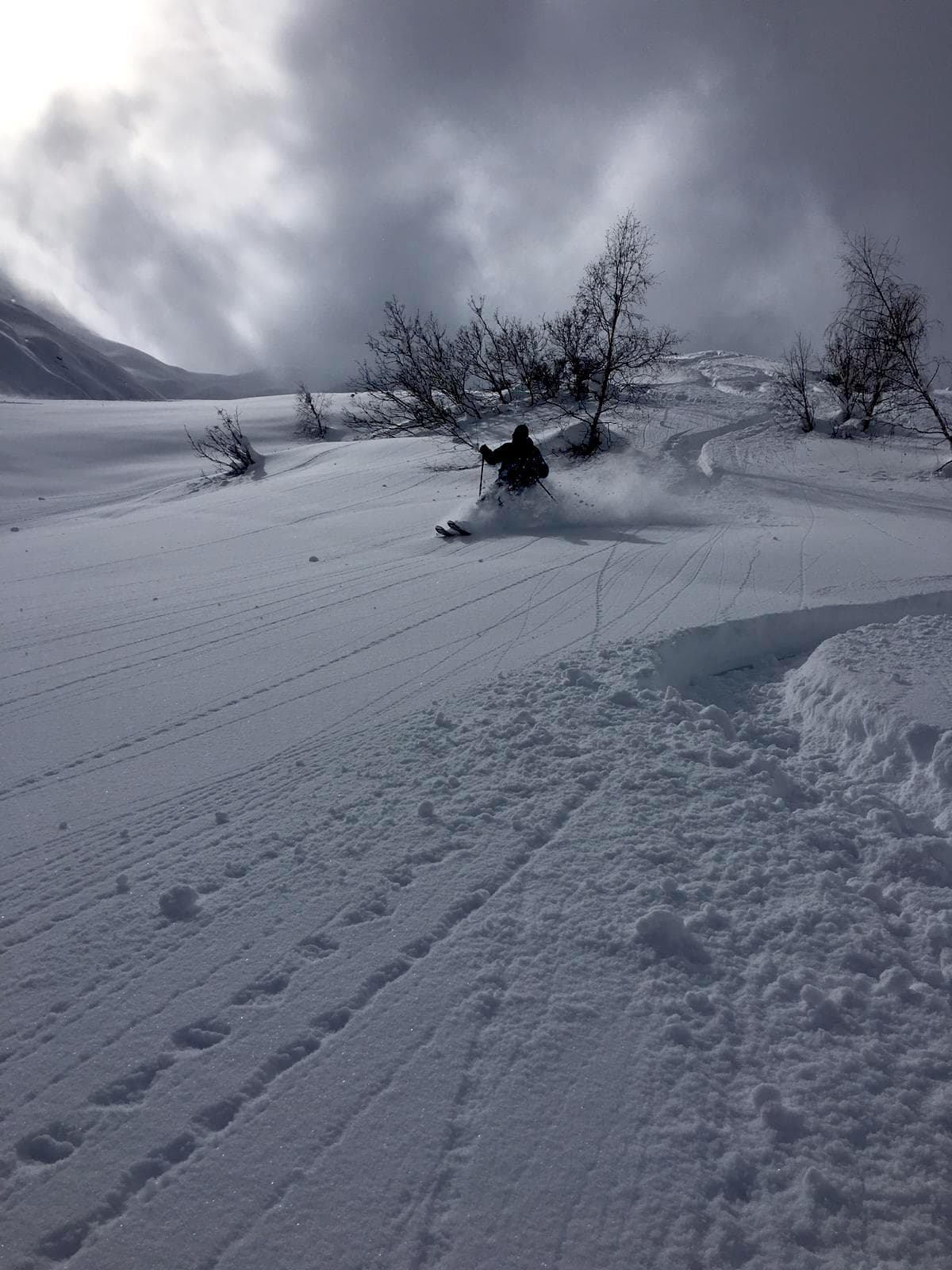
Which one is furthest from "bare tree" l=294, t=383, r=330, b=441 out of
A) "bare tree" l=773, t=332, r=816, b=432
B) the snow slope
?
the snow slope

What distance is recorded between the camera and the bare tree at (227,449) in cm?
2108

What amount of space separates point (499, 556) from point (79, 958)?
669 cm

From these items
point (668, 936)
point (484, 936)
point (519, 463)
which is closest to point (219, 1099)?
point (484, 936)

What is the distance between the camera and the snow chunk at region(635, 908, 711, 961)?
2684 millimetres

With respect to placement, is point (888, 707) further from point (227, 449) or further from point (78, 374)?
point (78, 374)

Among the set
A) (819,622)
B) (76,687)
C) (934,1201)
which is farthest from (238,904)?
(819,622)

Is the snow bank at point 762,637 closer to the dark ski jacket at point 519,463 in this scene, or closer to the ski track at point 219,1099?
the ski track at point 219,1099

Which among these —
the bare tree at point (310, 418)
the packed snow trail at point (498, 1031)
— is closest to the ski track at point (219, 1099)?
the packed snow trail at point (498, 1031)

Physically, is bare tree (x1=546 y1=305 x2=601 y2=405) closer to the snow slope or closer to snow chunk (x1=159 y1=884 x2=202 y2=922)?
snow chunk (x1=159 y1=884 x2=202 y2=922)

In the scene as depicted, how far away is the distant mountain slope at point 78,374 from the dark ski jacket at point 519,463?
437 feet

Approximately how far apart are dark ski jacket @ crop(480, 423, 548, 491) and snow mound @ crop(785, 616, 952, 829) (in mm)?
6570

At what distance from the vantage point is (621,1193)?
6.28ft

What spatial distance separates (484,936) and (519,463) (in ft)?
30.6

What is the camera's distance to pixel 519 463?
11.1 meters
